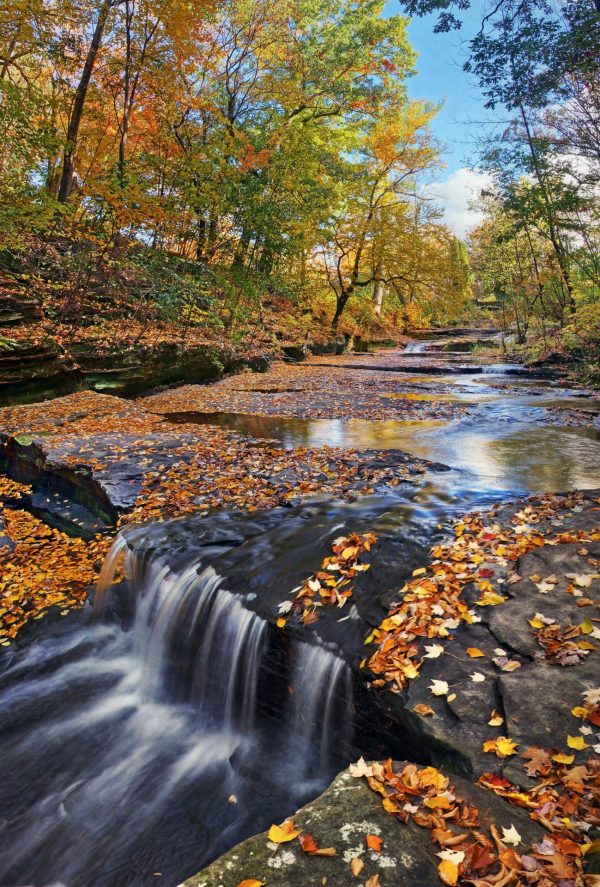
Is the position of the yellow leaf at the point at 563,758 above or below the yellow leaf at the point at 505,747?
above

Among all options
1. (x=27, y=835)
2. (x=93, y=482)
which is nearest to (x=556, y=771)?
(x=27, y=835)

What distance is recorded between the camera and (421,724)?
9.04 ft

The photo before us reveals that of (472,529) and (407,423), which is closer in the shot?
(472,529)

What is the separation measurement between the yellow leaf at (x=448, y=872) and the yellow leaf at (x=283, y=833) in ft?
2.00

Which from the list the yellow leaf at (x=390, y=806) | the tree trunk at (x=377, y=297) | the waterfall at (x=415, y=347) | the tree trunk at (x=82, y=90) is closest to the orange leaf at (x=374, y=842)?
the yellow leaf at (x=390, y=806)

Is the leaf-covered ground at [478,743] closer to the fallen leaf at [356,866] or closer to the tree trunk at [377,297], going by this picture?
the fallen leaf at [356,866]

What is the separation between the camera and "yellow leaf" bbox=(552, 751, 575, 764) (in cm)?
235

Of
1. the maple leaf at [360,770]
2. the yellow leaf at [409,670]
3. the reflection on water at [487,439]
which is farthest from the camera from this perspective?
the reflection on water at [487,439]

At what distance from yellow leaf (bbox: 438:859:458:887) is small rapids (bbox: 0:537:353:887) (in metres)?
1.46

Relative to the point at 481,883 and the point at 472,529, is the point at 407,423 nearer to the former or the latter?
the point at 472,529

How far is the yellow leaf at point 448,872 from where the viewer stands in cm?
184

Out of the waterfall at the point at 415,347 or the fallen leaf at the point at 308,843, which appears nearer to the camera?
the fallen leaf at the point at 308,843

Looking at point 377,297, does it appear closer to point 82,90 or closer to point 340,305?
point 340,305

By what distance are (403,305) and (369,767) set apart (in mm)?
43450
